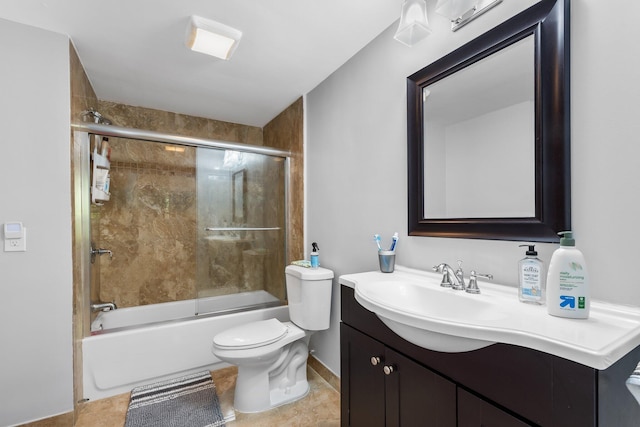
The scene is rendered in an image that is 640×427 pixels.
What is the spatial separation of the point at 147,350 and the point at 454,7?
2579 mm

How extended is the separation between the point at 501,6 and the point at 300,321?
6.45 feet

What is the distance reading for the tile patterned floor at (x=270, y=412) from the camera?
1704 mm

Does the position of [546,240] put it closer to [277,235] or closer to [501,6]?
[501,6]

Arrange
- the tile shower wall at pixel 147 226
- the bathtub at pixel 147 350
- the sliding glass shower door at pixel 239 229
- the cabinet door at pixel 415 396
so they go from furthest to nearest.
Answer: the tile shower wall at pixel 147 226 < the sliding glass shower door at pixel 239 229 < the bathtub at pixel 147 350 < the cabinet door at pixel 415 396

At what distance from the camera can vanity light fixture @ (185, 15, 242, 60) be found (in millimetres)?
1558

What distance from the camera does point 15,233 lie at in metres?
1.53

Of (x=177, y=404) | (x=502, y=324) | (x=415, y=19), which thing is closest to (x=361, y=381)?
(x=502, y=324)

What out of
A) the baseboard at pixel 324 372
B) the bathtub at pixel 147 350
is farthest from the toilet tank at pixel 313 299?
the bathtub at pixel 147 350

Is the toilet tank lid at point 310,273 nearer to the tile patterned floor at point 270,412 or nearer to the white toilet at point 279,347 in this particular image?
the white toilet at point 279,347

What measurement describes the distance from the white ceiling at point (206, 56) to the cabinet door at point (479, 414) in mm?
1670

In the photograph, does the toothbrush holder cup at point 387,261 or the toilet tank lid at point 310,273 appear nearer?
the toothbrush holder cup at point 387,261

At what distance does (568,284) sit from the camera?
2.58ft

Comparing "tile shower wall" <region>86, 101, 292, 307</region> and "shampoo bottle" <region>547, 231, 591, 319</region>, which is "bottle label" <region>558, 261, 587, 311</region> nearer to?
"shampoo bottle" <region>547, 231, 591, 319</region>

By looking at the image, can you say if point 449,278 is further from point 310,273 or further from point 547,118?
point 310,273
